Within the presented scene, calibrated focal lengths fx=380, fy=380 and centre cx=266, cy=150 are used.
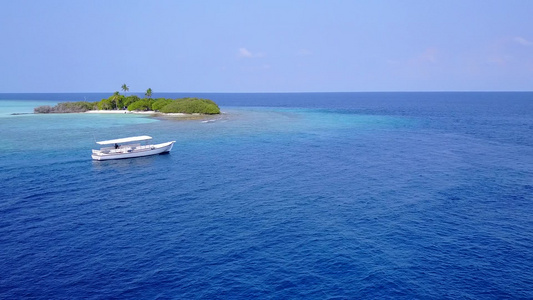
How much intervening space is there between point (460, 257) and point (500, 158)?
159ft

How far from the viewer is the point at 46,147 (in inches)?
3329

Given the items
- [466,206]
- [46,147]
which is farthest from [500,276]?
[46,147]

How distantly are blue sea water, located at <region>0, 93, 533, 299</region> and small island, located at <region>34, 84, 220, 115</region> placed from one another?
87.0 meters

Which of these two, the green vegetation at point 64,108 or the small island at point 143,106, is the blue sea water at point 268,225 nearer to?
the small island at point 143,106

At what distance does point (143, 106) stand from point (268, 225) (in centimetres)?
14810

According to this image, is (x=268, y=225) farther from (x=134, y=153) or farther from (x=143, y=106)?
(x=143, y=106)

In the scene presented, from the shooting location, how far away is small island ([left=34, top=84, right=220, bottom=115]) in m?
164

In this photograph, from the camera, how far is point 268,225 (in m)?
Answer: 40.5

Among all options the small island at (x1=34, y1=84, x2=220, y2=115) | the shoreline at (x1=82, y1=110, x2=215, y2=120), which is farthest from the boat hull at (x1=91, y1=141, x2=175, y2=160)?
the small island at (x1=34, y1=84, x2=220, y2=115)

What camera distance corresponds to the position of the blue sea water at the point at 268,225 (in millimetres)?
29578

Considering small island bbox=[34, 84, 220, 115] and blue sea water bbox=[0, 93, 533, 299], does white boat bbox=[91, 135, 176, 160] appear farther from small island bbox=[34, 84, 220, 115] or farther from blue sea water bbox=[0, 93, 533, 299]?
small island bbox=[34, 84, 220, 115]

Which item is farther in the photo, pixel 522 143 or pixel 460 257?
pixel 522 143

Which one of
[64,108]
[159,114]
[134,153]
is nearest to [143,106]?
[159,114]

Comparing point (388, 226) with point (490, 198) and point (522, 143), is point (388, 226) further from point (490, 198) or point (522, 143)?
point (522, 143)
